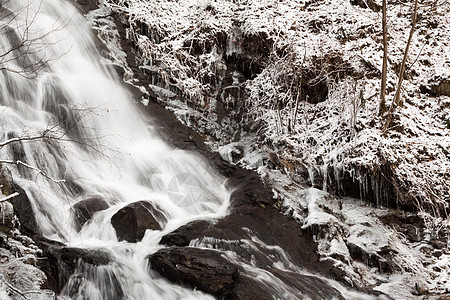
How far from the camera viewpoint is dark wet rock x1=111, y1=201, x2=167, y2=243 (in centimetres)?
504

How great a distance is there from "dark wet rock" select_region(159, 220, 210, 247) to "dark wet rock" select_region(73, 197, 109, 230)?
1207 mm

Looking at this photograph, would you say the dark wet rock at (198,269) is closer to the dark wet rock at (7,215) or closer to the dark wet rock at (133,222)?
the dark wet rock at (133,222)

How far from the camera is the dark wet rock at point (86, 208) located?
5.17m

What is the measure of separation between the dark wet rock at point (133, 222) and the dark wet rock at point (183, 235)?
39 centimetres

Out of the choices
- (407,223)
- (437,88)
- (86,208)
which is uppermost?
(437,88)

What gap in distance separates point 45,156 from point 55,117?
52.5 inches

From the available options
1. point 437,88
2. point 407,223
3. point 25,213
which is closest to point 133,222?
point 25,213

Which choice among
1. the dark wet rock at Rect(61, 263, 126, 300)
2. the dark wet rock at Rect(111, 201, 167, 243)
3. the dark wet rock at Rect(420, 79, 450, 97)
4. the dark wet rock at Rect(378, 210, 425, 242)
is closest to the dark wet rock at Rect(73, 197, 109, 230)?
the dark wet rock at Rect(111, 201, 167, 243)

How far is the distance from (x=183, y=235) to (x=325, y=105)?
4.77 meters

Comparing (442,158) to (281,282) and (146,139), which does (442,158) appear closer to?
(281,282)

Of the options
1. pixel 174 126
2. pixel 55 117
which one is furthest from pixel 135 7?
pixel 55 117

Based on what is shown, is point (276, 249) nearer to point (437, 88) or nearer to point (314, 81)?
point (314, 81)

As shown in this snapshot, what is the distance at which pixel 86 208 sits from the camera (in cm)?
532

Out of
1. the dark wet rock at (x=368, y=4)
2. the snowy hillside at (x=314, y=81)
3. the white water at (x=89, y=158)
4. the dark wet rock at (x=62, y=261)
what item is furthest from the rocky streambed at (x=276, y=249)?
the dark wet rock at (x=368, y=4)
